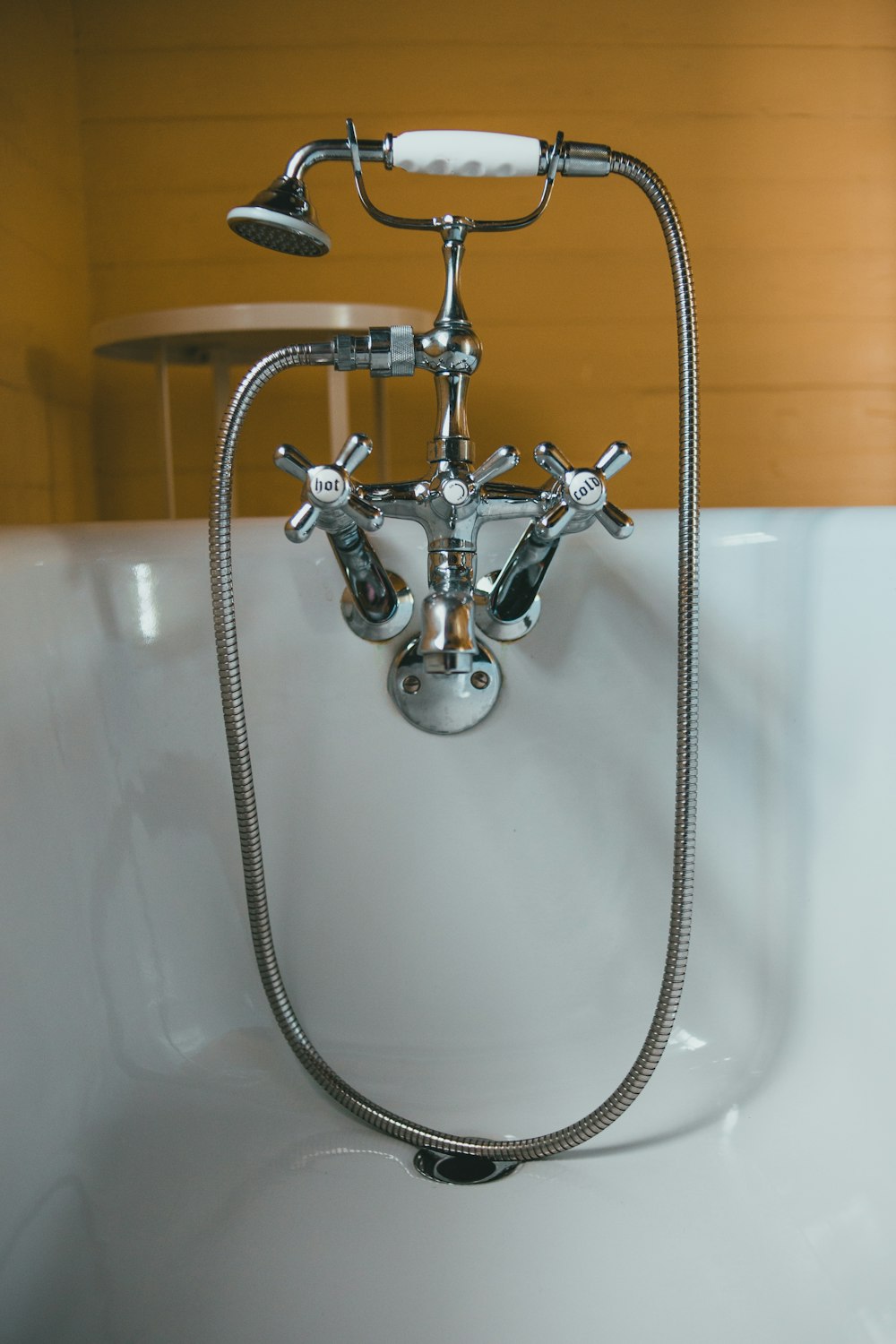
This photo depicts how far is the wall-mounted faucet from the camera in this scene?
613mm

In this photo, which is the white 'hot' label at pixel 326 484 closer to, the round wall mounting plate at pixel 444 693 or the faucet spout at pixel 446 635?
the faucet spout at pixel 446 635

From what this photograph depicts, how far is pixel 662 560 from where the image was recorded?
83 centimetres

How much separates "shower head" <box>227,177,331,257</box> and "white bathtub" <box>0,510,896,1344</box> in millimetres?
233

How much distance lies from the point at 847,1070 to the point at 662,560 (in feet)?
1.28

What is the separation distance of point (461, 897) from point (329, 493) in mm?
376

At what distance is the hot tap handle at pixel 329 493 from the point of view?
599 millimetres

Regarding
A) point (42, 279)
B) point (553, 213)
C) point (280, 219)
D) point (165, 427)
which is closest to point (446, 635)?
point (280, 219)

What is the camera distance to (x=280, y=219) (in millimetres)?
609

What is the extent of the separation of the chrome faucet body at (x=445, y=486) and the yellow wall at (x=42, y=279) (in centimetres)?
89

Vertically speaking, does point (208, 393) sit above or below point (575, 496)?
above

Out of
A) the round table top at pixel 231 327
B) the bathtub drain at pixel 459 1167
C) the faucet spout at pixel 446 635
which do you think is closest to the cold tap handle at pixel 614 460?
the faucet spout at pixel 446 635

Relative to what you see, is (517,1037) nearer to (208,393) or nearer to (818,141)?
(208,393)

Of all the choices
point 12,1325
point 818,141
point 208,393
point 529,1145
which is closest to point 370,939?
point 529,1145

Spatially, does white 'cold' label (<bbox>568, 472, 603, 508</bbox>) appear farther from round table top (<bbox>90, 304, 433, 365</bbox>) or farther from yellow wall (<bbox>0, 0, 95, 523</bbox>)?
yellow wall (<bbox>0, 0, 95, 523</bbox>)
